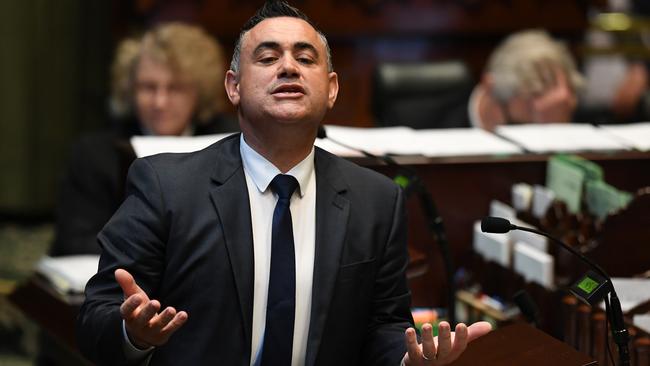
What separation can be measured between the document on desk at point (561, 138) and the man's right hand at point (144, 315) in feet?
6.57

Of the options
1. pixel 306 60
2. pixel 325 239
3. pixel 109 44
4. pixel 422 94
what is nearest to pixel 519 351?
pixel 325 239

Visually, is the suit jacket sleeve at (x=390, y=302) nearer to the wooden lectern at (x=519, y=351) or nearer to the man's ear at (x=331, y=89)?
the wooden lectern at (x=519, y=351)

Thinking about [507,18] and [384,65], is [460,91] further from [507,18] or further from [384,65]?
[507,18]

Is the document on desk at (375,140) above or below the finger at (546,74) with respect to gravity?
below

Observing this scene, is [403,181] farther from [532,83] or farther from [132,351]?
[532,83]

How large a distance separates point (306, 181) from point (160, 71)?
2.06m

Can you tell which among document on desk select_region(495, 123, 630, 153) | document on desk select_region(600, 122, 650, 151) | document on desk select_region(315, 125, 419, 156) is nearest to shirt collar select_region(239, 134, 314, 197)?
document on desk select_region(315, 125, 419, 156)

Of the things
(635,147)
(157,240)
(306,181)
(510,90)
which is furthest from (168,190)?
(510,90)

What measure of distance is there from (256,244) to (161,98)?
2060 mm

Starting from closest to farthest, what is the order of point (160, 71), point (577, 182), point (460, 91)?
point (577, 182), point (160, 71), point (460, 91)

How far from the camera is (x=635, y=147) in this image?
4.04 meters

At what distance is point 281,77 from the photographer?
2402mm

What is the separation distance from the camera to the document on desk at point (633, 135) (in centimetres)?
409

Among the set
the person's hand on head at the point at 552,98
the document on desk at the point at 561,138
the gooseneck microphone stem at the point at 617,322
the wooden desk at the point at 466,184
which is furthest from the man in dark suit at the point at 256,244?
the person's hand on head at the point at 552,98
